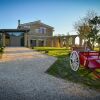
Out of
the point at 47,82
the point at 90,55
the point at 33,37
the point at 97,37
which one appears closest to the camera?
the point at 47,82

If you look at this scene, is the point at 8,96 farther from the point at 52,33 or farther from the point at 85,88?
the point at 52,33

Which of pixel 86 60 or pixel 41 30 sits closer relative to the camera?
pixel 86 60

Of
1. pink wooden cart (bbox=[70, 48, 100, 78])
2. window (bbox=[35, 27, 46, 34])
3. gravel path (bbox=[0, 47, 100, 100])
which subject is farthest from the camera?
window (bbox=[35, 27, 46, 34])

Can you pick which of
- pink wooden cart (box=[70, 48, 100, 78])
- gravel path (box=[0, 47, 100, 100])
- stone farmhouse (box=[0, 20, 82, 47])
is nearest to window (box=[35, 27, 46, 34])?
stone farmhouse (box=[0, 20, 82, 47])

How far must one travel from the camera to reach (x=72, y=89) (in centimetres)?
711

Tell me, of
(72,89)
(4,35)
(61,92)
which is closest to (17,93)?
(61,92)

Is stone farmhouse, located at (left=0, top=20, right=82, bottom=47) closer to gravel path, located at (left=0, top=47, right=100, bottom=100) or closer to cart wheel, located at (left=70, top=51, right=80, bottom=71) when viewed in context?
cart wheel, located at (left=70, top=51, right=80, bottom=71)

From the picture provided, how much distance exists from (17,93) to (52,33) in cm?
4531

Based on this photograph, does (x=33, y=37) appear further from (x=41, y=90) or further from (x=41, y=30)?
(x=41, y=90)

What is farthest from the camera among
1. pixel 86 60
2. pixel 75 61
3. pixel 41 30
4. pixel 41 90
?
pixel 41 30

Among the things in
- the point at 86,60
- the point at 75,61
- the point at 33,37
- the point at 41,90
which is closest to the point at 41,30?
the point at 33,37

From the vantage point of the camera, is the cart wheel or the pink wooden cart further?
the cart wheel

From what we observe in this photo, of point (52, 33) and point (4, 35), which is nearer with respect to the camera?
point (4, 35)

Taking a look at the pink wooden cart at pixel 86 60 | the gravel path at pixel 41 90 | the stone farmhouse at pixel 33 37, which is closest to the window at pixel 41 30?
the stone farmhouse at pixel 33 37
